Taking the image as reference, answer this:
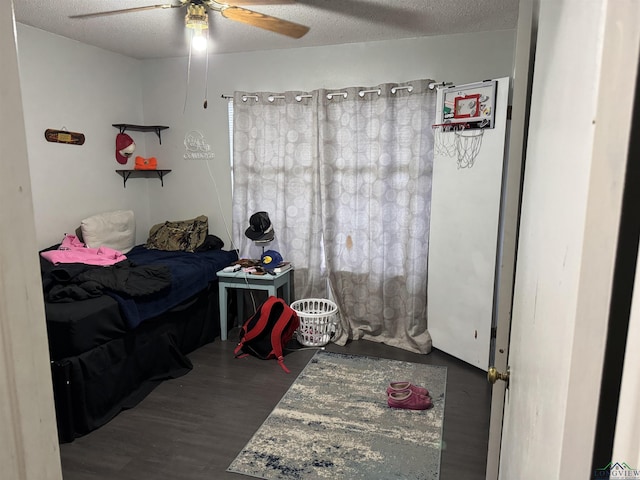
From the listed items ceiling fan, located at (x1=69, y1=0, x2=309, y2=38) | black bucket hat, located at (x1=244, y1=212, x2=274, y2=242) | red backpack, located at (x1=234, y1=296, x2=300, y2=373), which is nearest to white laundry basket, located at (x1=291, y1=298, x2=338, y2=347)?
red backpack, located at (x1=234, y1=296, x2=300, y2=373)

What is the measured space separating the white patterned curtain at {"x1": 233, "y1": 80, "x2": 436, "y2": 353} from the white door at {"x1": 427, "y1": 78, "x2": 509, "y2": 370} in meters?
0.18

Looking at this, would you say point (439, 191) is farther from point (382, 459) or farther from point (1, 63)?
point (1, 63)

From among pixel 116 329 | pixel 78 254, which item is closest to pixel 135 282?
pixel 116 329

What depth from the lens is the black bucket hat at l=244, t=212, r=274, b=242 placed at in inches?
155

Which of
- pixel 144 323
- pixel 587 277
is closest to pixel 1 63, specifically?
pixel 587 277

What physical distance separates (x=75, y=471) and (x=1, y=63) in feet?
7.39

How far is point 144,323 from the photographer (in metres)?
3.05

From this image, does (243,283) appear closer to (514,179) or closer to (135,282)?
(135,282)

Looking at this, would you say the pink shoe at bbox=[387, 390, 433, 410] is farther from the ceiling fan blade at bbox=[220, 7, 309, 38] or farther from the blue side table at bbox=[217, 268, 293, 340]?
the ceiling fan blade at bbox=[220, 7, 309, 38]

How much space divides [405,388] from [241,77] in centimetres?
307

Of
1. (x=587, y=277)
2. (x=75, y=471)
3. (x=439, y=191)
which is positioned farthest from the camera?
(x=439, y=191)

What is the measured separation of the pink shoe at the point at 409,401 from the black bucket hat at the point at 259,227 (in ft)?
5.98

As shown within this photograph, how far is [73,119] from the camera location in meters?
3.77

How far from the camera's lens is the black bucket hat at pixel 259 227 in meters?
3.93
